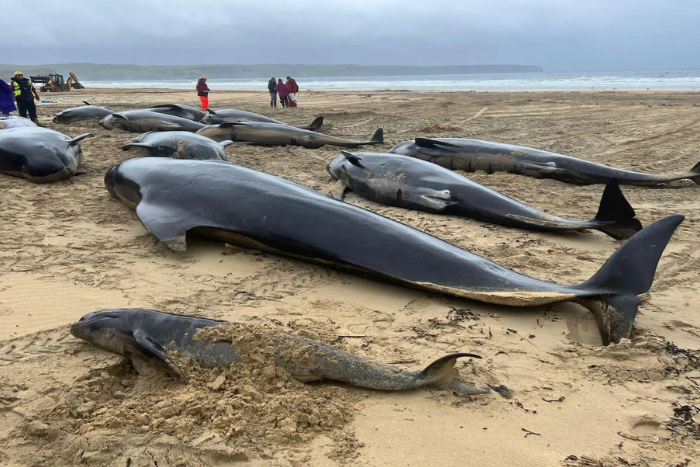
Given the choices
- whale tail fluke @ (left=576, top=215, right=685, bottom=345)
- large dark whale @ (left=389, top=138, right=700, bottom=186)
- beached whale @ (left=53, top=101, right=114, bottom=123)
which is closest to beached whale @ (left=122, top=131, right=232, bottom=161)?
large dark whale @ (left=389, top=138, right=700, bottom=186)

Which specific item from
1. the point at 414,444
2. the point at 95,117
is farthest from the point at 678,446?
the point at 95,117

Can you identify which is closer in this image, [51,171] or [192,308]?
[192,308]

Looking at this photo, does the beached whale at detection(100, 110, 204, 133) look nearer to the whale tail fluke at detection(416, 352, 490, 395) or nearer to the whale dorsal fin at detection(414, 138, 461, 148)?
the whale dorsal fin at detection(414, 138, 461, 148)

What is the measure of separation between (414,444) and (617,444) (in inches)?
39.8

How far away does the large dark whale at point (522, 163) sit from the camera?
27.4 feet

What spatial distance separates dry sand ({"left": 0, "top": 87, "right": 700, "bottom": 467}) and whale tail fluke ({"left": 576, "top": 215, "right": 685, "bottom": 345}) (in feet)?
0.55

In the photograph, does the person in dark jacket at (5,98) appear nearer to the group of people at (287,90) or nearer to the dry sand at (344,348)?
the group of people at (287,90)

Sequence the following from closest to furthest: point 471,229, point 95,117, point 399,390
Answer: point 399,390 → point 471,229 → point 95,117

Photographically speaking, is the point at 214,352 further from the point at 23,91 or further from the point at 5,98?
the point at 5,98

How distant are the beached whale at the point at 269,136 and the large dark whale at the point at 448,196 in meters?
3.32

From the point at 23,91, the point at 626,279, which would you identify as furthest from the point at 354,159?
the point at 23,91

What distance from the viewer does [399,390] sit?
302 cm

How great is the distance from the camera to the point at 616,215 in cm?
555

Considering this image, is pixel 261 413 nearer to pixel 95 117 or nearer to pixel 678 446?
pixel 678 446
